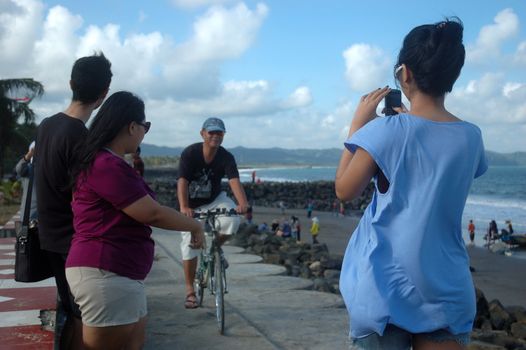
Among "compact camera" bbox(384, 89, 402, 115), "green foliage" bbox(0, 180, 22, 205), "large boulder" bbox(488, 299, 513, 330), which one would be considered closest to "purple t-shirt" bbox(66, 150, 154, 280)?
"compact camera" bbox(384, 89, 402, 115)

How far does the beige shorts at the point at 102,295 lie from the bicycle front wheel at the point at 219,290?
2428mm

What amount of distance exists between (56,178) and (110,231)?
603 mm

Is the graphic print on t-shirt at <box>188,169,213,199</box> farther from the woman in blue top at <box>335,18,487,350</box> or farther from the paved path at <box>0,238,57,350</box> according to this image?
the woman in blue top at <box>335,18,487,350</box>

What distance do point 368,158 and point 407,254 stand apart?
1.09 feet

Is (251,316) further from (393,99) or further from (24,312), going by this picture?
(393,99)

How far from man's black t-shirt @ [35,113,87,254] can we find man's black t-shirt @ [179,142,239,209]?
2.56 meters

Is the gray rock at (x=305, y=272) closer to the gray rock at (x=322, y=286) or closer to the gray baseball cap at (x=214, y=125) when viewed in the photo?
the gray rock at (x=322, y=286)

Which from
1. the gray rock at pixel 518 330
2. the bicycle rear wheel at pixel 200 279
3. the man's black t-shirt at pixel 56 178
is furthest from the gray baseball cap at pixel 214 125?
the gray rock at pixel 518 330

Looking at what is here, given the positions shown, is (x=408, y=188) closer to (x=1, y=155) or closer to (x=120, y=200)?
(x=120, y=200)

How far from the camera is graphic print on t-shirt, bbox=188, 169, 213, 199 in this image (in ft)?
19.1

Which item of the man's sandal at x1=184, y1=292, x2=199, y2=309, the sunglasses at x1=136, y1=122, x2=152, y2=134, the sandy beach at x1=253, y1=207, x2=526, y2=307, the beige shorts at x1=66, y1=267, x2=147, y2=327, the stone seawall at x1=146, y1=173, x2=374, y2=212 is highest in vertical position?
the sunglasses at x1=136, y1=122, x2=152, y2=134

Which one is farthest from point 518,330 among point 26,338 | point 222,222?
point 26,338

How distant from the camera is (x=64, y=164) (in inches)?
123

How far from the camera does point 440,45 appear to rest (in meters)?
2.09
